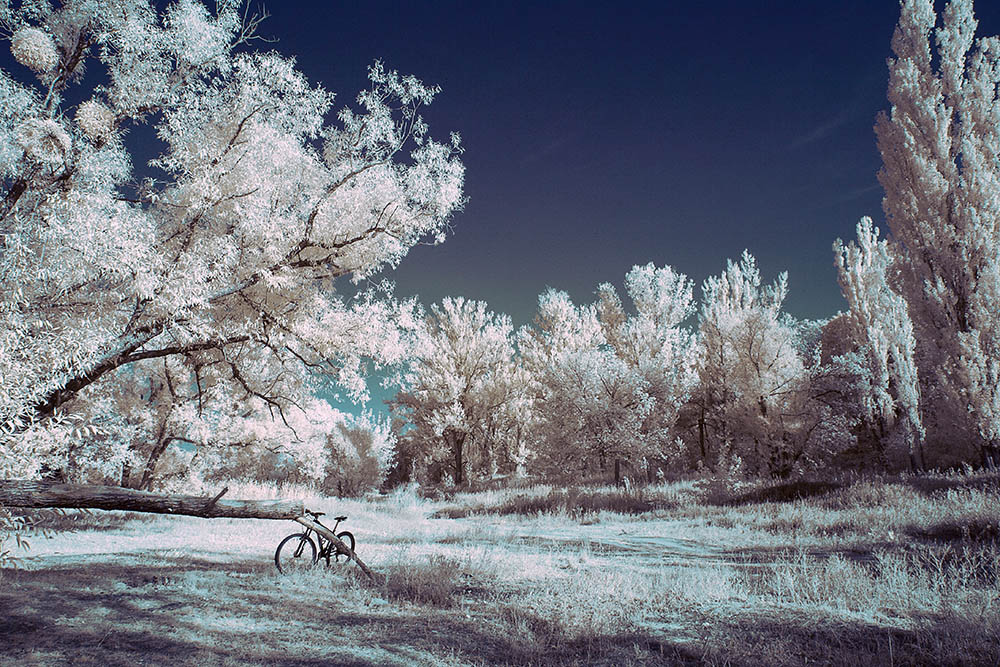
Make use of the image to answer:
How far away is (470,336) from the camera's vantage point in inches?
1139

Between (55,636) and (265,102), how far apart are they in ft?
30.8

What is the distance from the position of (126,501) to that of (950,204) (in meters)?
20.7

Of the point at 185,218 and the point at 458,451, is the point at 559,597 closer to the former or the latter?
the point at 185,218

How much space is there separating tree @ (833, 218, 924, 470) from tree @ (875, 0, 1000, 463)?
40.9 inches

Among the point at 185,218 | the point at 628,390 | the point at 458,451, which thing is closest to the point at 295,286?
the point at 185,218

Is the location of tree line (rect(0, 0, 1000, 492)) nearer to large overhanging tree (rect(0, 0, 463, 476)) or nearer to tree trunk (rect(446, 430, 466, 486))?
large overhanging tree (rect(0, 0, 463, 476))

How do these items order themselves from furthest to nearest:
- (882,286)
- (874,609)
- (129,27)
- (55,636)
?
(882,286) < (129,27) < (874,609) < (55,636)

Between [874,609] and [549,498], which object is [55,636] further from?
[549,498]

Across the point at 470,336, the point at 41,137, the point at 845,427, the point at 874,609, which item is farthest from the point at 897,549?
the point at 470,336

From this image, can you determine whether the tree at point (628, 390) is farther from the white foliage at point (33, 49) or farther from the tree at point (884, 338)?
the white foliage at point (33, 49)

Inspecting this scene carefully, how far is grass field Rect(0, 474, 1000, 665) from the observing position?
13.6ft

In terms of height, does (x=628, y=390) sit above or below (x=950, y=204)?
below

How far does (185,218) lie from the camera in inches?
383

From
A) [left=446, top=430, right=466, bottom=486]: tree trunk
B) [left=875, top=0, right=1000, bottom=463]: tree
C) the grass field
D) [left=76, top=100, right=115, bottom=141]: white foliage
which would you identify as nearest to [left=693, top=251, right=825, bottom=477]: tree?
[left=875, top=0, right=1000, bottom=463]: tree
